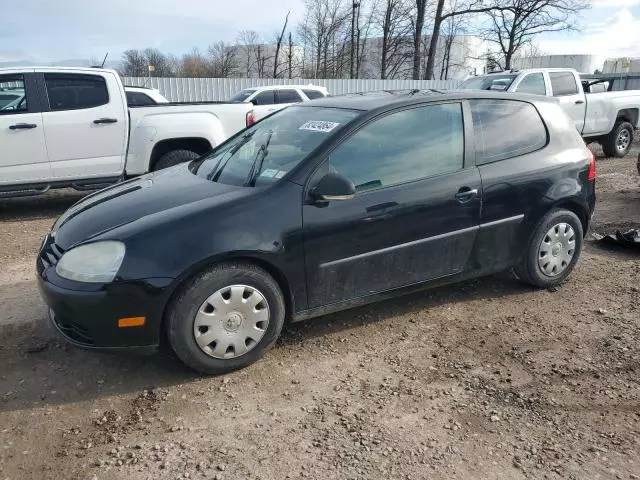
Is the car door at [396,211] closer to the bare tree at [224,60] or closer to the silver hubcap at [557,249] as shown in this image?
the silver hubcap at [557,249]

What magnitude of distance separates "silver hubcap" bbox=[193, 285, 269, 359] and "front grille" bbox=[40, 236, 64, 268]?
2.98 feet

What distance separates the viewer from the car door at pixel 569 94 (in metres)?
10.9

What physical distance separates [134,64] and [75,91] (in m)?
42.7

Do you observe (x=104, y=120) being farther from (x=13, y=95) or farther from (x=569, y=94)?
(x=569, y=94)

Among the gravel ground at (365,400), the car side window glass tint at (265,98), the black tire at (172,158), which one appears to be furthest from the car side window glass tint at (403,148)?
the car side window glass tint at (265,98)

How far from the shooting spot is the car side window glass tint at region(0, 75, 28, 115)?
672 cm

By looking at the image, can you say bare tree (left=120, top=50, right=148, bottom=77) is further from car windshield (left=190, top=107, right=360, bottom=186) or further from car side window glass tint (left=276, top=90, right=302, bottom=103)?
car windshield (left=190, top=107, right=360, bottom=186)

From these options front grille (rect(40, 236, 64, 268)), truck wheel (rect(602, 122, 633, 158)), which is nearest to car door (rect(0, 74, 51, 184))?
front grille (rect(40, 236, 64, 268))

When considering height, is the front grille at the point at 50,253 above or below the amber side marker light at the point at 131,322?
above

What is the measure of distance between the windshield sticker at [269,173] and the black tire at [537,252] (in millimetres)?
2151

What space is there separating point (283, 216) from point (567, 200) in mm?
2477

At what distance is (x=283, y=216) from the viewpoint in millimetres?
3240

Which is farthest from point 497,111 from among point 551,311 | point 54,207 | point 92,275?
point 54,207

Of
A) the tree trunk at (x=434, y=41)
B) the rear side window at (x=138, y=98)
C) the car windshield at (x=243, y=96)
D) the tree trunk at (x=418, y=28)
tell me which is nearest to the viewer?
the rear side window at (x=138, y=98)
